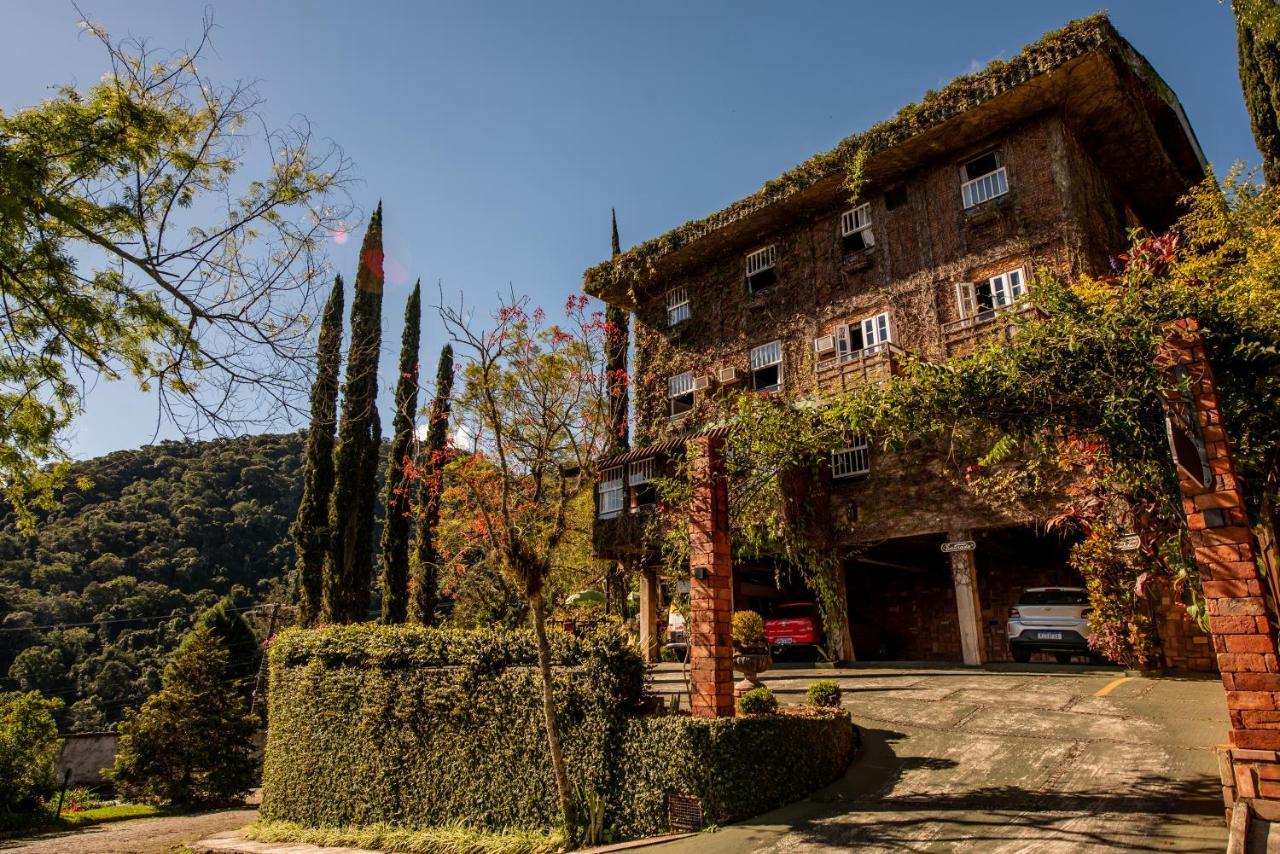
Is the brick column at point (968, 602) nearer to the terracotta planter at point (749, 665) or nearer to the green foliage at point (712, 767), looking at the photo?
the terracotta planter at point (749, 665)

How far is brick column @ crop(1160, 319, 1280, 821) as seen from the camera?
478 centimetres

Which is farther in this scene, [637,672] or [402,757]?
[402,757]

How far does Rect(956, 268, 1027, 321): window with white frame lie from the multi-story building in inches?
1.7

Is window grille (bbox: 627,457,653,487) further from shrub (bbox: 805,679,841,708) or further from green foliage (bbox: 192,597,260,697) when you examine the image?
green foliage (bbox: 192,597,260,697)

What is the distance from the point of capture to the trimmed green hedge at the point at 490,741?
7582 mm

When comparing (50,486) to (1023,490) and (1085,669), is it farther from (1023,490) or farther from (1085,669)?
(1085,669)

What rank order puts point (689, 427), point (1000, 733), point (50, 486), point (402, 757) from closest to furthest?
point (50, 486)
point (1000, 733)
point (402, 757)
point (689, 427)

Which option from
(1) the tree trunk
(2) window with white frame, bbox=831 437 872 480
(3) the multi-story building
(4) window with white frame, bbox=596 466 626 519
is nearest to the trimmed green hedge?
(1) the tree trunk

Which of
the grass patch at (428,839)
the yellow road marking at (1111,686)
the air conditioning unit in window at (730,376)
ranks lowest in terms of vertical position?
the grass patch at (428,839)

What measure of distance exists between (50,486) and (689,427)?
14.7 metres

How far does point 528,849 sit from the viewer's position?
7953mm

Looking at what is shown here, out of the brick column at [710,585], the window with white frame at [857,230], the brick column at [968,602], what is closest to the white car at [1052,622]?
the brick column at [968,602]

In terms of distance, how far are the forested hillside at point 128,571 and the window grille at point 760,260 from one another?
24535mm

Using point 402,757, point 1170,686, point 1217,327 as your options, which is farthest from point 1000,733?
point 402,757
